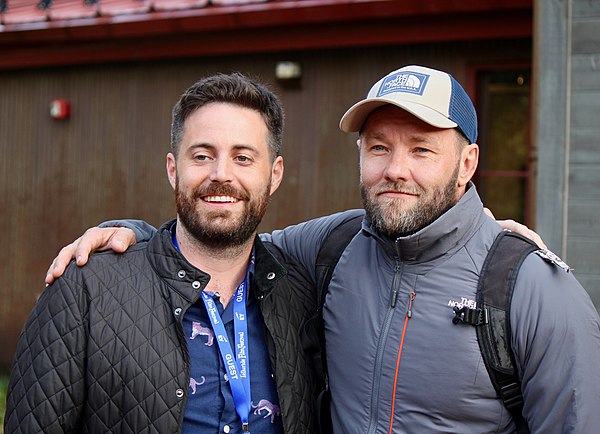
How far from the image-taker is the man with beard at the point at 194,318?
8.11 ft

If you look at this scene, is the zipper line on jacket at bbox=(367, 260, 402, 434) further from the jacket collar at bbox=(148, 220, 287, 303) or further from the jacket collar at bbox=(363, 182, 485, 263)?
the jacket collar at bbox=(148, 220, 287, 303)

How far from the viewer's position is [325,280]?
9.75ft

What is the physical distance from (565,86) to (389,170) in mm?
2312

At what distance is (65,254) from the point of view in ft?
8.80

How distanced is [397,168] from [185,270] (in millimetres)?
861

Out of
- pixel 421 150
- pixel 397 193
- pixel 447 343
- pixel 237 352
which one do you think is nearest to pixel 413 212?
pixel 397 193

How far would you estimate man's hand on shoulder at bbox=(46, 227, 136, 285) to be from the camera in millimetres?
2623

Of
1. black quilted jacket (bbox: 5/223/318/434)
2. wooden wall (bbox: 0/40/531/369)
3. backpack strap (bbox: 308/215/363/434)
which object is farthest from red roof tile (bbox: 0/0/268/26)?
black quilted jacket (bbox: 5/223/318/434)

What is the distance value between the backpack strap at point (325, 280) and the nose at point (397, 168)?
520mm

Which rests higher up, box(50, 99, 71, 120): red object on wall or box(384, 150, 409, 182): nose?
box(50, 99, 71, 120): red object on wall

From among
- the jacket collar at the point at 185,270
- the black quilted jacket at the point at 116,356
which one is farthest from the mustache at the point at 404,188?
the black quilted jacket at the point at 116,356

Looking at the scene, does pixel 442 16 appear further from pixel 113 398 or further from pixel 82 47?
pixel 113 398

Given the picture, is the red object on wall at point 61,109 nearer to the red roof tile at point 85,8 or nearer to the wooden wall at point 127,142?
the wooden wall at point 127,142

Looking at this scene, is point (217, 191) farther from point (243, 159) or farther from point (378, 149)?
point (378, 149)
